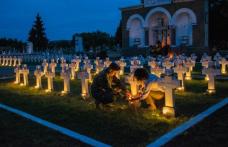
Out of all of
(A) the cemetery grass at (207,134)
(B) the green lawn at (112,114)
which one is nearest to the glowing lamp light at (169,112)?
(B) the green lawn at (112,114)

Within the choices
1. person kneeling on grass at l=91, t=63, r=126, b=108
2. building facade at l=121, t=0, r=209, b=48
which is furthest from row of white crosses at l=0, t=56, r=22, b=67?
person kneeling on grass at l=91, t=63, r=126, b=108

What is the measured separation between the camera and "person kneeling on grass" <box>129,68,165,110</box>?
26.2ft

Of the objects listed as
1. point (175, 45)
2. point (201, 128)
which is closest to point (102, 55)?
point (175, 45)

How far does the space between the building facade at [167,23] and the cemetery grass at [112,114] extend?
17157 millimetres

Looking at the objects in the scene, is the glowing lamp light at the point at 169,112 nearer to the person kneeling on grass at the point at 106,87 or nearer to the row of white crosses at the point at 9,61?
the person kneeling on grass at the point at 106,87

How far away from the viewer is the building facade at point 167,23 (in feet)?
94.5

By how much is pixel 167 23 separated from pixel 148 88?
2394cm

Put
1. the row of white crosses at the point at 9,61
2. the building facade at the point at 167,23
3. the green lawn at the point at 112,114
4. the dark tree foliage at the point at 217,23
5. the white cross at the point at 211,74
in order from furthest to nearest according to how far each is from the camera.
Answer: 1. the dark tree foliage at the point at 217,23
2. the row of white crosses at the point at 9,61
3. the building facade at the point at 167,23
4. the white cross at the point at 211,74
5. the green lawn at the point at 112,114

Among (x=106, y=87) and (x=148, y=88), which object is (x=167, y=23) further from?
(x=148, y=88)

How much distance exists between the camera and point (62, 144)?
6320mm

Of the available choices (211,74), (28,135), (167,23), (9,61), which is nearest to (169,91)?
(211,74)

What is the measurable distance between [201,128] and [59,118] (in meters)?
3.47

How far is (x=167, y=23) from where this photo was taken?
31234 mm

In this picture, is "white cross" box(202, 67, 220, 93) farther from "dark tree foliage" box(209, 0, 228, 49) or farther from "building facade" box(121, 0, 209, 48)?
"dark tree foliage" box(209, 0, 228, 49)
